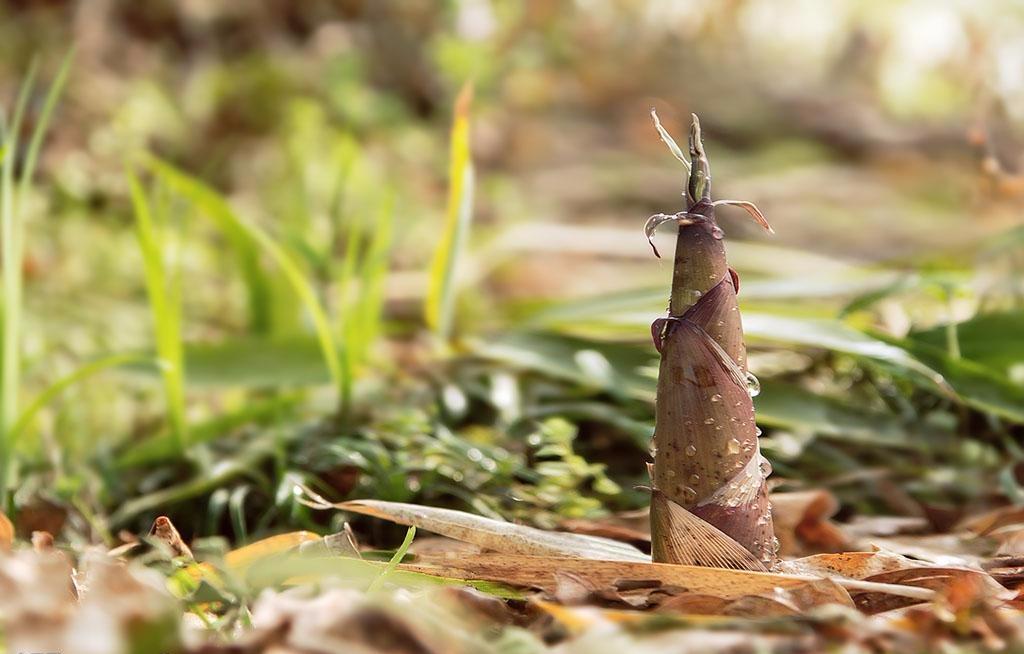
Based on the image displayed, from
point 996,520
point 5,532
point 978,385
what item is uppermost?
point 978,385


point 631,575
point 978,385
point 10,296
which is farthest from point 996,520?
point 10,296

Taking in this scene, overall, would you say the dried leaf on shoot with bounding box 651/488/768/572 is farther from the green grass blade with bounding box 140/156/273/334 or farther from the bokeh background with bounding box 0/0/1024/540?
the green grass blade with bounding box 140/156/273/334

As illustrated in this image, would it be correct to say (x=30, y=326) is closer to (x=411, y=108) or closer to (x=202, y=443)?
(x=202, y=443)

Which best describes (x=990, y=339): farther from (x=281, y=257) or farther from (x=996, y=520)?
(x=281, y=257)

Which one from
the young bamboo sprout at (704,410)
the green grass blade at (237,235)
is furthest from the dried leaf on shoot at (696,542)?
the green grass blade at (237,235)

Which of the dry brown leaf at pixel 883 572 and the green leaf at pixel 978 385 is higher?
the green leaf at pixel 978 385

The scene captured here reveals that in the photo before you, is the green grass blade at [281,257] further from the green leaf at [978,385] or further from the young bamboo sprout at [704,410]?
the green leaf at [978,385]

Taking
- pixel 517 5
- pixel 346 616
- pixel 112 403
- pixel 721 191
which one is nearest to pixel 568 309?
pixel 112 403
